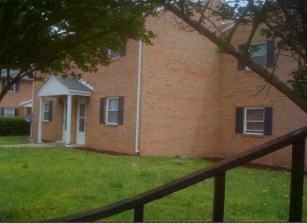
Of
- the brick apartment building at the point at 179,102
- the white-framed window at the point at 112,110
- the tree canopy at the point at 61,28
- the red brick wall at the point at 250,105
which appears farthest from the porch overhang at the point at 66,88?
the tree canopy at the point at 61,28

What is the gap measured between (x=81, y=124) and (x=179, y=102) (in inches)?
218

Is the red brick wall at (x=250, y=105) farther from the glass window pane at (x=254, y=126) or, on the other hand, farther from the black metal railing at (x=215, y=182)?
the black metal railing at (x=215, y=182)

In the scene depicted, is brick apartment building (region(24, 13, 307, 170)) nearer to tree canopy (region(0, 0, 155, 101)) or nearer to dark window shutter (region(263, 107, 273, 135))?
dark window shutter (region(263, 107, 273, 135))

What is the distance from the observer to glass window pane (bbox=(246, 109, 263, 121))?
55.6 ft

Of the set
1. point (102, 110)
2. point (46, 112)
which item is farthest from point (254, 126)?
point (46, 112)

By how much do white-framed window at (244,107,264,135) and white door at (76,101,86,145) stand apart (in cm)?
783

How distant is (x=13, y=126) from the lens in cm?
2978

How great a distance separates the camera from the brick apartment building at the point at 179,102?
53.1ft

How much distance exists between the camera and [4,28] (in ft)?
15.4

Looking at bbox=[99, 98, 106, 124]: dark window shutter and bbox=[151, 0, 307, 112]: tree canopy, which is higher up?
bbox=[151, 0, 307, 112]: tree canopy

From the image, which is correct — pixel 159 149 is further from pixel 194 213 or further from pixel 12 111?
pixel 12 111

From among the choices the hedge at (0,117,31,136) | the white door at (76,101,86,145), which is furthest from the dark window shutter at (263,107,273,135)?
the hedge at (0,117,31,136)

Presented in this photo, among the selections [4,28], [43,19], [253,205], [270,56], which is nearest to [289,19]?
[43,19]

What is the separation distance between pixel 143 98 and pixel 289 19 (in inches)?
500
